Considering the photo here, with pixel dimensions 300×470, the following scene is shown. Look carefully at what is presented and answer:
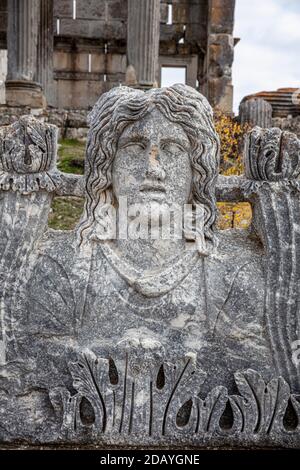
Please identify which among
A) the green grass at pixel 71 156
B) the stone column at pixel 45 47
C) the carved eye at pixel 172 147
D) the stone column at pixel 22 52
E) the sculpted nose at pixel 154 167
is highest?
the stone column at pixel 45 47

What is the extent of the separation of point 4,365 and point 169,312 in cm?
96

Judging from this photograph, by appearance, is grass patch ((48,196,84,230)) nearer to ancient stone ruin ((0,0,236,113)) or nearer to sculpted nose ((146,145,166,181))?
sculpted nose ((146,145,166,181))

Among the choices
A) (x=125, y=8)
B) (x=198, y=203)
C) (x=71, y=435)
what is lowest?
(x=71, y=435)

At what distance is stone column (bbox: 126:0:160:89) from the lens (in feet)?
44.2

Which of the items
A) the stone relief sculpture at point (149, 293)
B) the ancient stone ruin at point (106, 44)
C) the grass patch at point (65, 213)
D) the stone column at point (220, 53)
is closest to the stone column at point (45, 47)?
the ancient stone ruin at point (106, 44)

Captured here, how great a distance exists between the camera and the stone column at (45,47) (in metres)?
17.6

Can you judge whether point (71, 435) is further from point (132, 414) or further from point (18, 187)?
point (18, 187)

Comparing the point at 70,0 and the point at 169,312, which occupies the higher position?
the point at 70,0

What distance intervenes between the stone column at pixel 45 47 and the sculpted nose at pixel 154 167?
14.4m

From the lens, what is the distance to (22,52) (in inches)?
545

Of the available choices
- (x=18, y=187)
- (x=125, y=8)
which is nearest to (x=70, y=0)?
(x=125, y=8)

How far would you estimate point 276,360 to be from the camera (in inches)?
143

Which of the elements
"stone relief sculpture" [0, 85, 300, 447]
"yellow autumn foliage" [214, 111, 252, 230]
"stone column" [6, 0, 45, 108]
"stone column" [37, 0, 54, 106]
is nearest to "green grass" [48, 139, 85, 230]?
"yellow autumn foliage" [214, 111, 252, 230]

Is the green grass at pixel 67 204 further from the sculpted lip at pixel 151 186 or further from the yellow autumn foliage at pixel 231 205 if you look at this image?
the sculpted lip at pixel 151 186
